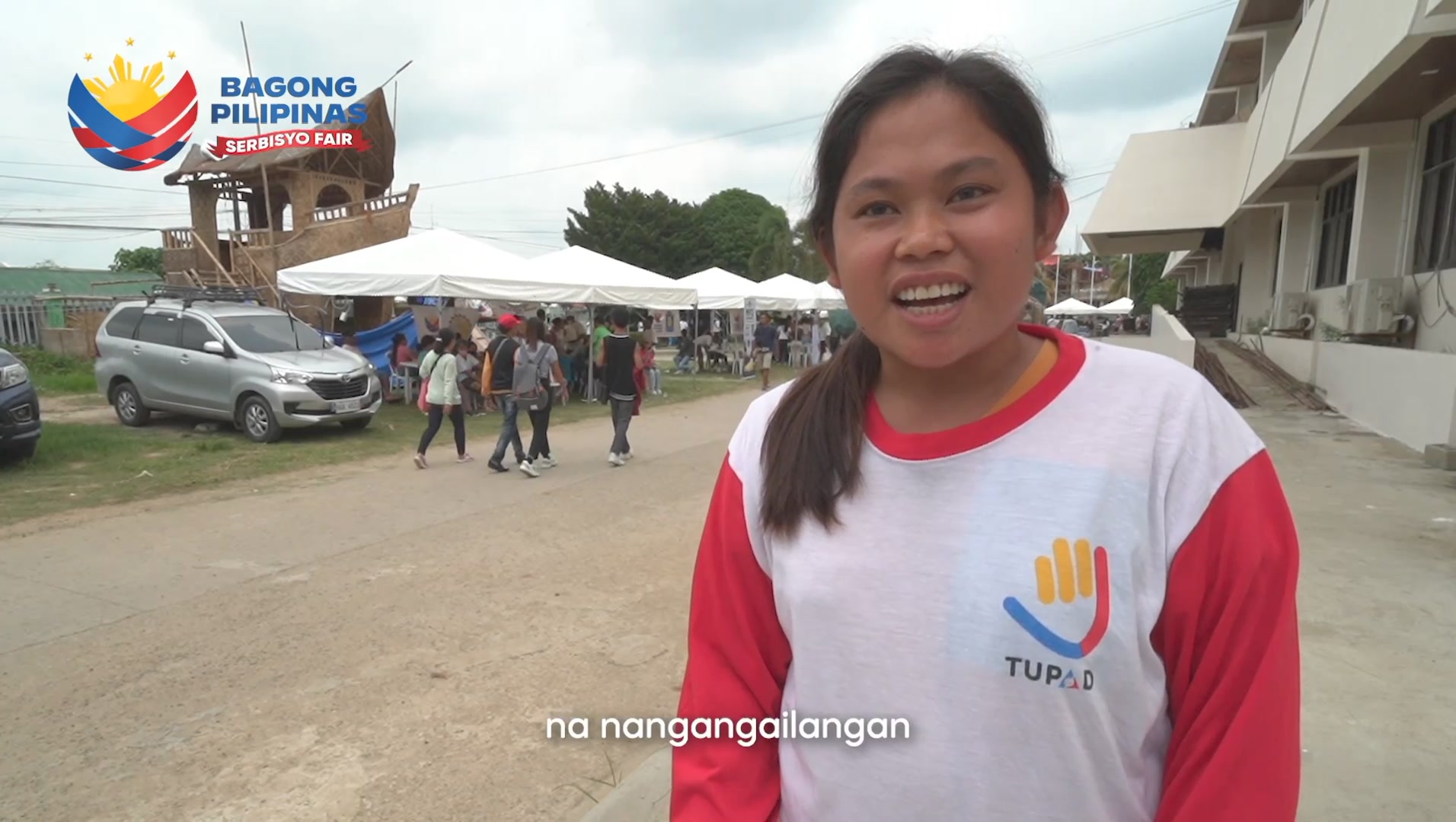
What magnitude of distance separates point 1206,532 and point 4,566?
6.96 meters

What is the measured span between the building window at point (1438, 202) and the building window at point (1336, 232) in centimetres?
222

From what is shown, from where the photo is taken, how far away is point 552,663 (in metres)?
3.81

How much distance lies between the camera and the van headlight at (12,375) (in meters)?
7.46

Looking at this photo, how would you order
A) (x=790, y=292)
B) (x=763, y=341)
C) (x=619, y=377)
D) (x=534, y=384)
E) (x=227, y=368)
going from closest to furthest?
(x=534, y=384), (x=619, y=377), (x=227, y=368), (x=763, y=341), (x=790, y=292)

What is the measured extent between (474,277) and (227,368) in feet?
11.6

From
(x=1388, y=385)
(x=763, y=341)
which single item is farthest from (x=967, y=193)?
(x=763, y=341)

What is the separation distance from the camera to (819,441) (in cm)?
122

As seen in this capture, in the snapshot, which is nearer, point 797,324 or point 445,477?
point 445,477

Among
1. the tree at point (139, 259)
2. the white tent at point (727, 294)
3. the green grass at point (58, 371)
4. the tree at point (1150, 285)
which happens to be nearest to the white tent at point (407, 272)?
the green grass at point (58, 371)

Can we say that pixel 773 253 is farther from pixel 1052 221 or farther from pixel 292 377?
pixel 1052 221

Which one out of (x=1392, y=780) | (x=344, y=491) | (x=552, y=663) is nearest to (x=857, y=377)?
(x=1392, y=780)

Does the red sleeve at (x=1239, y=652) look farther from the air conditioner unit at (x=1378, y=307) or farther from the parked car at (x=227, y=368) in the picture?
the air conditioner unit at (x=1378, y=307)

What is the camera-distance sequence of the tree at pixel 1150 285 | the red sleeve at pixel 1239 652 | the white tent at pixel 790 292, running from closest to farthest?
the red sleeve at pixel 1239 652 < the white tent at pixel 790 292 < the tree at pixel 1150 285

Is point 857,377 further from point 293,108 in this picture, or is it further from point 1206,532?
point 293,108
